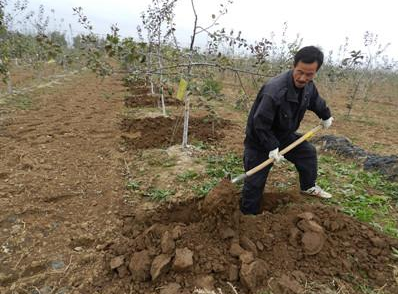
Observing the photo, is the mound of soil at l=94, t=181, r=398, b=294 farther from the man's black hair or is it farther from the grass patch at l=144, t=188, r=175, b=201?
the man's black hair

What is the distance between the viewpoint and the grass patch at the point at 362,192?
308 centimetres

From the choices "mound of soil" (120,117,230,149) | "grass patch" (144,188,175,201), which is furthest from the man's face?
"mound of soil" (120,117,230,149)

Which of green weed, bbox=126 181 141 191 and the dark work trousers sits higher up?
the dark work trousers

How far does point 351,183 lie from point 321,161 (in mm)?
764

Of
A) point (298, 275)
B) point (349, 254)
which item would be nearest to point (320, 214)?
point (349, 254)

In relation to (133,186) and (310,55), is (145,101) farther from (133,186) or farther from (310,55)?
(310,55)

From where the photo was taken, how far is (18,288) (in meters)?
2.18

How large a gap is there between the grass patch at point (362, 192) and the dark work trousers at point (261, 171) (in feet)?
1.58

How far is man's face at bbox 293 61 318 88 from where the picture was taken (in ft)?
7.85

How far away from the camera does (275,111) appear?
2.59 m

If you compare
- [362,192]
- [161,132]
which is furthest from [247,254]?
[161,132]

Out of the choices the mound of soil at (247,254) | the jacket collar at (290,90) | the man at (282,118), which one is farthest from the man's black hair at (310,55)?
the mound of soil at (247,254)

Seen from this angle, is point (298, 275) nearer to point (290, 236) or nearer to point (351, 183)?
point (290, 236)

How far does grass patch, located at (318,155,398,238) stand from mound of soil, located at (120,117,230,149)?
191 centimetres
